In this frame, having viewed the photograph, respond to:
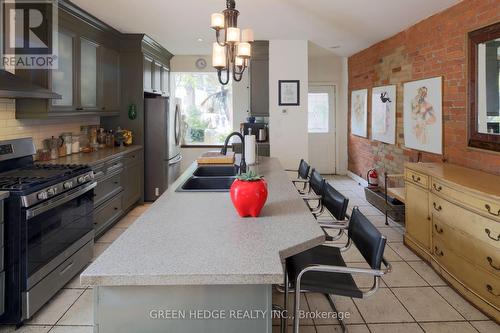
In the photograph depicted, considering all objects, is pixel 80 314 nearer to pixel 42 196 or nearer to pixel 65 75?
pixel 42 196

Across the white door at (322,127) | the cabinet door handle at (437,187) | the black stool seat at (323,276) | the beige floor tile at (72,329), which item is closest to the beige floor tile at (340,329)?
the black stool seat at (323,276)

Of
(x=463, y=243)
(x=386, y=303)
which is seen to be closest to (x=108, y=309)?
(x=386, y=303)

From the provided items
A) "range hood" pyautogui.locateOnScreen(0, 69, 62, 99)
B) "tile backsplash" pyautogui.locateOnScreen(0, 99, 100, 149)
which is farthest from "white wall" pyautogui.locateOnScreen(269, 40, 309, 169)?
"range hood" pyautogui.locateOnScreen(0, 69, 62, 99)

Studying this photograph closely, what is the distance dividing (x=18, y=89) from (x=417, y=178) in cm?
352

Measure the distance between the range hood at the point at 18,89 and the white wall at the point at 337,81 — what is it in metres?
5.79

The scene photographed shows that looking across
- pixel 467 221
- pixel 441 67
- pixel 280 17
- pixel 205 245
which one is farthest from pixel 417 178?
pixel 205 245

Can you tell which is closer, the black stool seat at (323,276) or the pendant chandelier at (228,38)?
the black stool seat at (323,276)

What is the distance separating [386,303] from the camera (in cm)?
269

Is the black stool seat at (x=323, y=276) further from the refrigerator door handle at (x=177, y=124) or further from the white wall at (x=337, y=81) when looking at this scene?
the white wall at (x=337, y=81)

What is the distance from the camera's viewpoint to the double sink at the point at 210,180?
109 inches

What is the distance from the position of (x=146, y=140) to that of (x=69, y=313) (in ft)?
11.6

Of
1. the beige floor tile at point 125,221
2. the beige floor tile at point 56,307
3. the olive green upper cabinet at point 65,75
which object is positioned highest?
the olive green upper cabinet at point 65,75

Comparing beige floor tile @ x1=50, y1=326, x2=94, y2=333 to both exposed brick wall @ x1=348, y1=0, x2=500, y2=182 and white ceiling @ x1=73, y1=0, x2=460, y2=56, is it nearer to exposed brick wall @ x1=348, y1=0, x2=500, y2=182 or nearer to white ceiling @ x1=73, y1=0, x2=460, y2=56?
white ceiling @ x1=73, y1=0, x2=460, y2=56

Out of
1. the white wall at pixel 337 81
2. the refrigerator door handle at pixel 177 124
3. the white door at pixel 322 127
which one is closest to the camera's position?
the refrigerator door handle at pixel 177 124
